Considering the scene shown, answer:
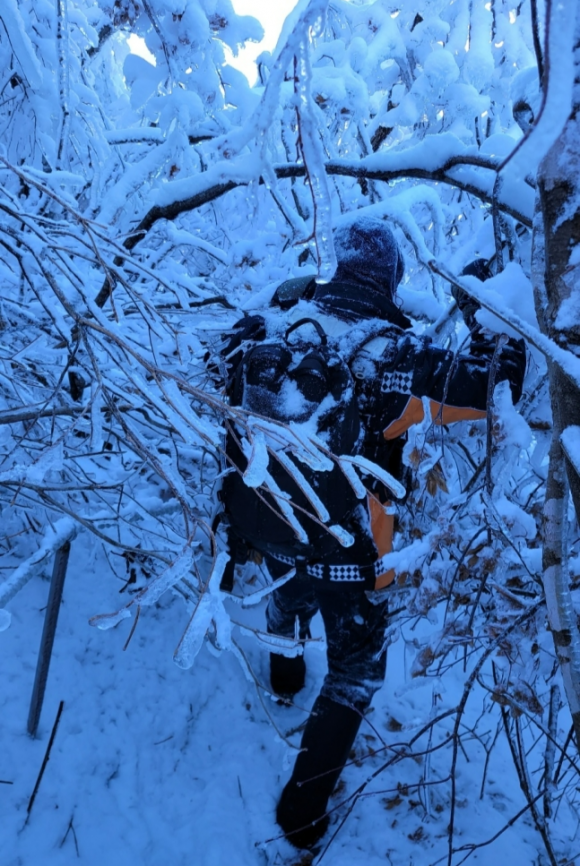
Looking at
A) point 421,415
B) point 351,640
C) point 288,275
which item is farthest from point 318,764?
point 288,275

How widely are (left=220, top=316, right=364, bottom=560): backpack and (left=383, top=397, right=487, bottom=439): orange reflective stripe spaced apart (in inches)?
5.4

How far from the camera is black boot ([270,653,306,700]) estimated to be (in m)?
2.86

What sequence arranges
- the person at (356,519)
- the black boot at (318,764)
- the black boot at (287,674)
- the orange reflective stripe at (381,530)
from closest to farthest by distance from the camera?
the person at (356,519) → the orange reflective stripe at (381,530) → the black boot at (318,764) → the black boot at (287,674)

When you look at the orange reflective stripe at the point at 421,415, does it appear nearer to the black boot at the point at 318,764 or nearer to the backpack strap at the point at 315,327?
the backpack strap at the point at 315,327

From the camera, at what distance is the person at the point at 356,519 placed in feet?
5.90

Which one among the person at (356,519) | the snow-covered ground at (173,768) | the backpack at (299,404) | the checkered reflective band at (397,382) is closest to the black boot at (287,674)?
the snow-covered ground at (173,768)

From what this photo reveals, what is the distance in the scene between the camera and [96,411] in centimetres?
112

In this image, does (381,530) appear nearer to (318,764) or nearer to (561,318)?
(318,764)

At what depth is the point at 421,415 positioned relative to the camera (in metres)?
1.80

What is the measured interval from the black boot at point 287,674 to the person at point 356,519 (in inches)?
26.0

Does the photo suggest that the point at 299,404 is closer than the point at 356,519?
Yes

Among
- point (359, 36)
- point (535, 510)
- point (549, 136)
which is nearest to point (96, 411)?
point (549, 136)

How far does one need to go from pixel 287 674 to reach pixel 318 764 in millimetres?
781

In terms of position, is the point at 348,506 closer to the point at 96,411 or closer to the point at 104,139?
the point at 96,411
